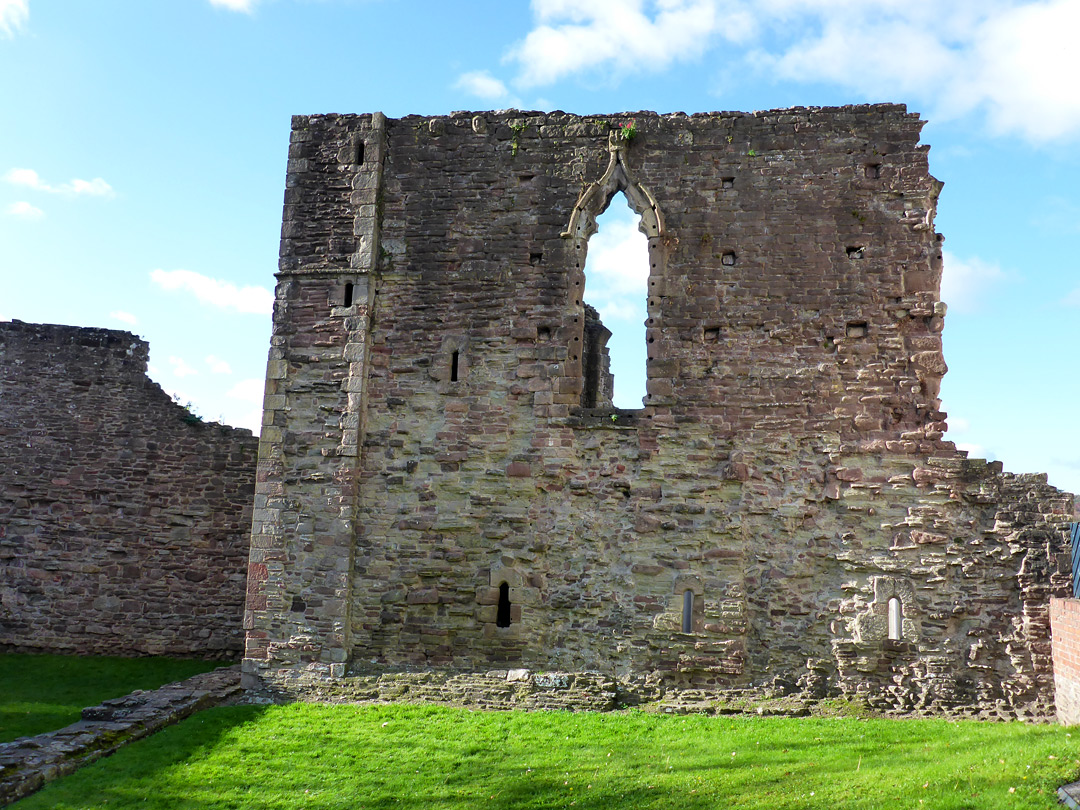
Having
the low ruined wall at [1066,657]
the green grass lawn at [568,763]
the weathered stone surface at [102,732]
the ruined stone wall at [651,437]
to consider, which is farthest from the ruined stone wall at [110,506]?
the low ruined wall at [1066,657]

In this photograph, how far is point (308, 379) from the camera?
39.1ft

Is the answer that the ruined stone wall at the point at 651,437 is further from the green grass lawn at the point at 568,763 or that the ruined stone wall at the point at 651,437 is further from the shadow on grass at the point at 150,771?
the shadow on grass at the point at 150,771

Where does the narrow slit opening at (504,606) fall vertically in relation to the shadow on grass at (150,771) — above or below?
above

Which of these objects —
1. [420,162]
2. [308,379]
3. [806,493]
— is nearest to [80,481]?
[308,379]

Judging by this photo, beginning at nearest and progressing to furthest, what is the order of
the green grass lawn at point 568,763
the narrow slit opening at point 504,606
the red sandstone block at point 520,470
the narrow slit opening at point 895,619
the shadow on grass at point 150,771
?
the green grass lawn at point 568,763
the shadow on grass at point 150,771
the narrow slit opening at point 895,619
the narrow slit opening at point 504,606
the red sandstone block at point 520,470

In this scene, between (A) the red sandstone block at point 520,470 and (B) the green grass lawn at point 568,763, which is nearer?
(B) the green grass lawn at point 568,763

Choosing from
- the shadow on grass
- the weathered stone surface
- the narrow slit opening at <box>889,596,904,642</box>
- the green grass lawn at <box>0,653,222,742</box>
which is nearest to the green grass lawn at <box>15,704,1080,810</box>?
the shadow on grass

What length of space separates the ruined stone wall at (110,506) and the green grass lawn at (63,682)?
0.40m

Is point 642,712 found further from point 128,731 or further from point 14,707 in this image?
point 14,707

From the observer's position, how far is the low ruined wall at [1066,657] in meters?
9.37

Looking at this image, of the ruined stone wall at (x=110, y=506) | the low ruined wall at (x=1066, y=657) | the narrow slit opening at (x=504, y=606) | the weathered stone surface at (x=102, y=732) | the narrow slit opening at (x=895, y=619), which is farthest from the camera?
the ruined stone wall at (x=110, y=506)

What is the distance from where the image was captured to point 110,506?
14.3 meters

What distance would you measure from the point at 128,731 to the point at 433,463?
15.6 feet

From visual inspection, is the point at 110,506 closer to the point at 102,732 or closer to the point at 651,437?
the point at 102,732
